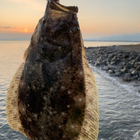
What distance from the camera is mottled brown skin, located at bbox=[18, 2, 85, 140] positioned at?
5.35 ft

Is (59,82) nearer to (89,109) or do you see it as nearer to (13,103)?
(89,109)

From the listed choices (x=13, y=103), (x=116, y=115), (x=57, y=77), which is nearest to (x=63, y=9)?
(x=57, y=77)

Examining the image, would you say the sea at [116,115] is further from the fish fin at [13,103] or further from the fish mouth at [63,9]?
the fish mouth at [63,9]

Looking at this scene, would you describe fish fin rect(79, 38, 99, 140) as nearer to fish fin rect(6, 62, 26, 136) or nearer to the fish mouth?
the fish mouth

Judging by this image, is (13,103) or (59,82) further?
(13,103)

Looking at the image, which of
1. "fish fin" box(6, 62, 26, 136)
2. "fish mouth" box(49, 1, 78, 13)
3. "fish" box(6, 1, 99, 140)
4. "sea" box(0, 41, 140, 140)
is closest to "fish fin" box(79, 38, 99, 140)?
"fish" box(6, 1, 99, 140)

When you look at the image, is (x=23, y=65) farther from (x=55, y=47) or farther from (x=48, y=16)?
(x=48, y=16)

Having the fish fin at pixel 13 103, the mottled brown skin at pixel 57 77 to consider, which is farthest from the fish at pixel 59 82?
the fish fin at pixel 13 103

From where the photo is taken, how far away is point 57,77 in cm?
164

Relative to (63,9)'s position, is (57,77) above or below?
below

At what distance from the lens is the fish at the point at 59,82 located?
1.63 metres

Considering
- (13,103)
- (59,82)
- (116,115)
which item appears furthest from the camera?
(116,115)

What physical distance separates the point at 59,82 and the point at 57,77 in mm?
60

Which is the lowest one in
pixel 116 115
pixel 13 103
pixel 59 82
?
pixel 116 115
